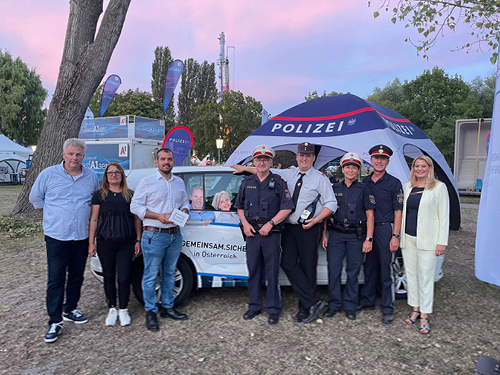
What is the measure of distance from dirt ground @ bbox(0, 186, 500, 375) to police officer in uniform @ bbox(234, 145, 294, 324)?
1.40ft

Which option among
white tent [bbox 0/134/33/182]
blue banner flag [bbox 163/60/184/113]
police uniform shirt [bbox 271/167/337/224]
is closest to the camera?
police uniform shirt [bbox 271/167/337/224]

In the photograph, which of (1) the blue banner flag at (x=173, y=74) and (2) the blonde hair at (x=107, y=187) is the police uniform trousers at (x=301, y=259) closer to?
(2) the blonde hair at (x=107, y=187)

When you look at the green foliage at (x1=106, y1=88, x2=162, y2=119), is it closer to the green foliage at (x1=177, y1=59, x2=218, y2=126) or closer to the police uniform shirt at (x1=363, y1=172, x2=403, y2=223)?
the green foliage at (x1=177, y1=59, x2=218, y2=126)

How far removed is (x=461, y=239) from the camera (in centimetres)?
770

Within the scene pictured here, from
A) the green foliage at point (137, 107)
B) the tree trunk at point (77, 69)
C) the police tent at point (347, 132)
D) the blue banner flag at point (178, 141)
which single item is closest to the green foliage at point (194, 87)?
the green foliage at point (137, 107)

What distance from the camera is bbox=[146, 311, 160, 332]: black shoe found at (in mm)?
3469

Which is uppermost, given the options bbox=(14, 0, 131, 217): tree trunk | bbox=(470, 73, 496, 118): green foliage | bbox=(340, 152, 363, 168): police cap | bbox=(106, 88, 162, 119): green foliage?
bbox=(470, 73, 496, 118): green foliage

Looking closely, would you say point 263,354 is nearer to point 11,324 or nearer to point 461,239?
point 11,324

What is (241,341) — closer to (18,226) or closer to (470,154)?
(18,226)

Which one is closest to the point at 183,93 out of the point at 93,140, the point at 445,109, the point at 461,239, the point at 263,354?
the point at 445,109

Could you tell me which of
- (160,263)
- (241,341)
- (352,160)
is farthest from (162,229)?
(352,160)

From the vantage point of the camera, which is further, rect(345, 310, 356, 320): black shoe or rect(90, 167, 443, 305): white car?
rect(90, 167, 443, 305): white car

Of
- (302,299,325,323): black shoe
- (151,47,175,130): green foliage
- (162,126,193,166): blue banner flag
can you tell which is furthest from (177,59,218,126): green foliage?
(302,299,325,323): black shoe

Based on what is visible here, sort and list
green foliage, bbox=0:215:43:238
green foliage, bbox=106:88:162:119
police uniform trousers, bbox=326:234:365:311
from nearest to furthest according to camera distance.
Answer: police uniform trousers, bbox=326:234:365:311
green foliage, bbox=0:215:43:238
green foliage, bbox=106:88:162:119
